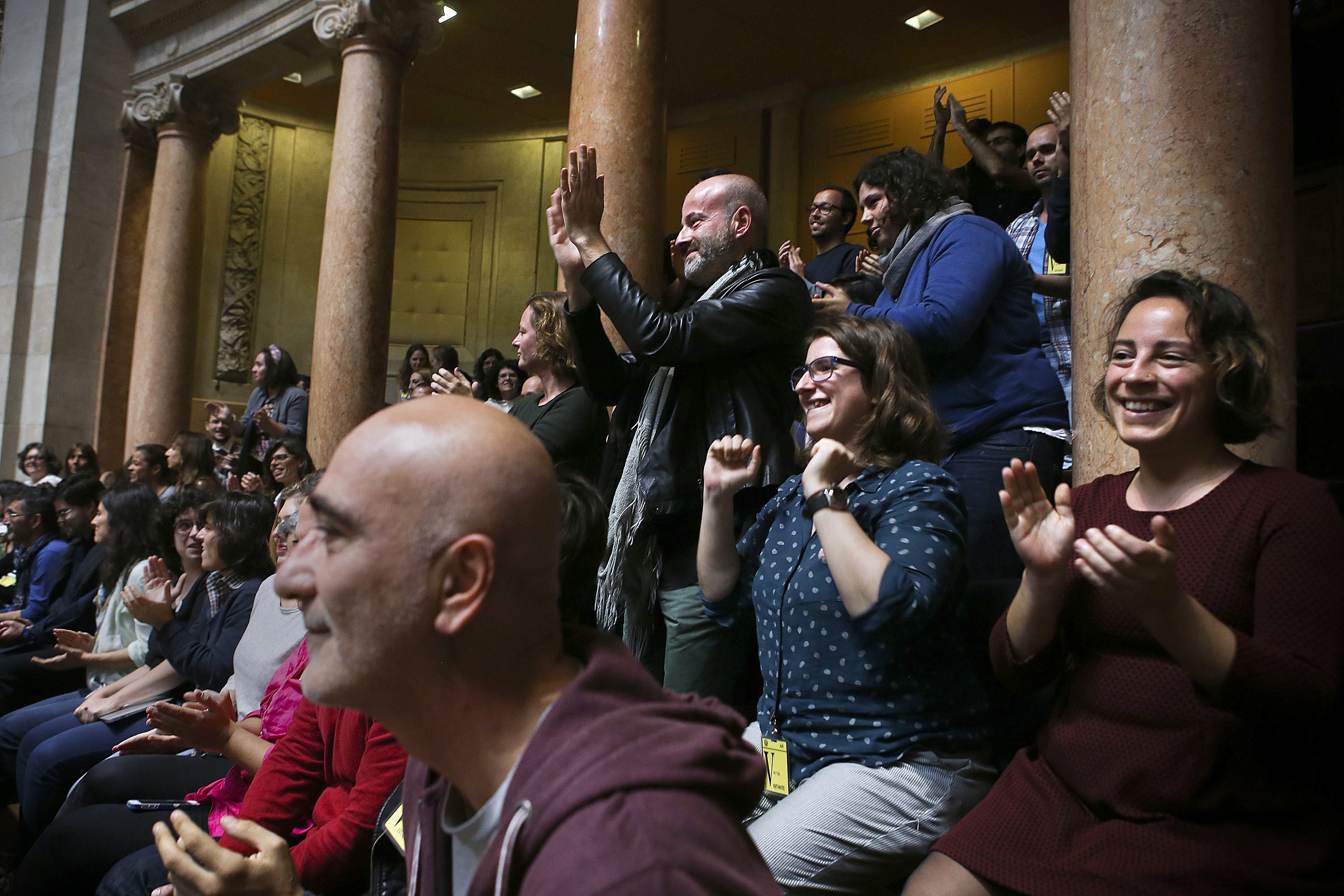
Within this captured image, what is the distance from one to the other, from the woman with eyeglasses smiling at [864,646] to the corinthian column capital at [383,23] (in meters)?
6.51

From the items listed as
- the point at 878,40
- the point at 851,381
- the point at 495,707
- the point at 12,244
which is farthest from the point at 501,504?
the point at 12,244

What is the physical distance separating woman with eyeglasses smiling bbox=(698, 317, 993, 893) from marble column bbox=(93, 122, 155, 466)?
968 centimetres

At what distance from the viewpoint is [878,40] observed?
30.6 feet

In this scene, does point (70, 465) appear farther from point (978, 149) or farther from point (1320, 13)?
point (1320, 13)

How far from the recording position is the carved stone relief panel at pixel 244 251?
38.7 feet

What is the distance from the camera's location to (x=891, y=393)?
7.75 ft

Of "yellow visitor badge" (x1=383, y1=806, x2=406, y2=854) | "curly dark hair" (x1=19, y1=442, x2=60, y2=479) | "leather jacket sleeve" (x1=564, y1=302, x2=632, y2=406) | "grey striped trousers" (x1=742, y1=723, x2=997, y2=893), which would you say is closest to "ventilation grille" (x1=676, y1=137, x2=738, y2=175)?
"curly dark hair" (x1=19, y1=442, x2=60, y2=479)

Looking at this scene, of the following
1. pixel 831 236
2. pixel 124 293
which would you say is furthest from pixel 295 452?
pixel 124 293

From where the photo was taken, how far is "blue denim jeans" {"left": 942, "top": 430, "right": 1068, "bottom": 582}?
8.61ft

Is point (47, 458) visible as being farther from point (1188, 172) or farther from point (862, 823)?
point (1188, 172)

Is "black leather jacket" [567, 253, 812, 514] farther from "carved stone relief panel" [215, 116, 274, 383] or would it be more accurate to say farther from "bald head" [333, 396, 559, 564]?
"carved stone relief panel" [215, 116, 274, 383]

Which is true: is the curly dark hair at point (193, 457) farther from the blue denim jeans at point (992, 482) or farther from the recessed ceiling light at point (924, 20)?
the recessed ceiling light at point (924, 20)

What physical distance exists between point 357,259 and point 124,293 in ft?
15.1

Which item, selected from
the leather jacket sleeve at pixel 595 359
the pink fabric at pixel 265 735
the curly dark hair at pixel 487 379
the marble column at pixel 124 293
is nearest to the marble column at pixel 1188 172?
the leather jacket sleeve at pixel 595 359
